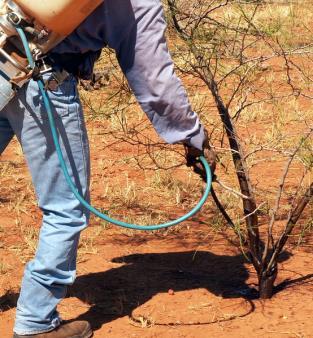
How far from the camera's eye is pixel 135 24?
319cm

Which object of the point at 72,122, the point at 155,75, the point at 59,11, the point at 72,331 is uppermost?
the point at 59,11

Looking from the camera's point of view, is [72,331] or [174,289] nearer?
[72,331]

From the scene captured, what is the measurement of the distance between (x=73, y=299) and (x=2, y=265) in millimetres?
543

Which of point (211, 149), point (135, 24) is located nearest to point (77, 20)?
point (135, 24)

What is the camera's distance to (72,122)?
3.37 meters

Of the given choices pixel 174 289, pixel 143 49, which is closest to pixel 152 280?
pixel 174 289

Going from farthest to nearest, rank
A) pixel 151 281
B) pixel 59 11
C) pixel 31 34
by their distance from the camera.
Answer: pixel 151 281 → pixel 31 34 → pixel 59 11

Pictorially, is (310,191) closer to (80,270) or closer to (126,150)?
(80,270)

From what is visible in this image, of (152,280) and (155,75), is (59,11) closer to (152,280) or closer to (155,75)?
(155,75)

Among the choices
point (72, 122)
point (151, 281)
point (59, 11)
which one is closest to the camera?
point (59, 11)

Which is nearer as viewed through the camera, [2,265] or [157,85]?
[157,85]

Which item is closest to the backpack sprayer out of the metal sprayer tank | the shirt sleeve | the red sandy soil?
the metal sprayer tank

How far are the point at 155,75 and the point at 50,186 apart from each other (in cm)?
63

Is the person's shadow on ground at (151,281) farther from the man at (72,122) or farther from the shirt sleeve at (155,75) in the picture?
the shirt sleeve at (155,75)
